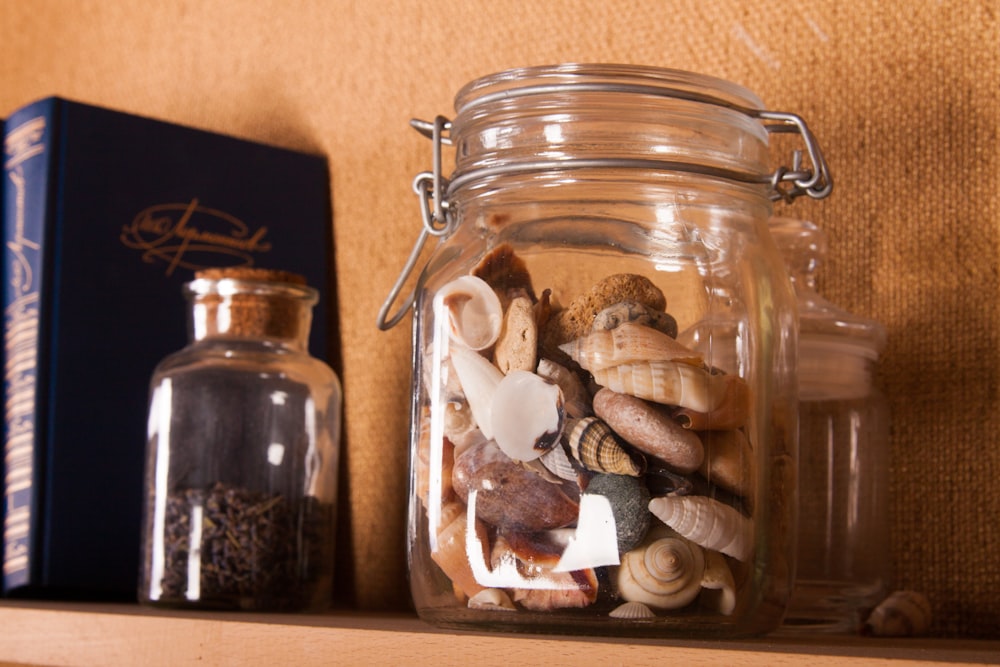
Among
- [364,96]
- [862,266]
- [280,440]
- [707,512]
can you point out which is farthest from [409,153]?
[707,512]

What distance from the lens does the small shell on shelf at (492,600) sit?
1.55 ft

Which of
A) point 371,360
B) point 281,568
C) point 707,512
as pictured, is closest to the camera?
point 707,512

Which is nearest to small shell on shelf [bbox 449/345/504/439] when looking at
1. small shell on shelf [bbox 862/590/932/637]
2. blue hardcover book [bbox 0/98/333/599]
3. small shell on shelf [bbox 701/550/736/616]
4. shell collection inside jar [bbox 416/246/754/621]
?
shell collection inside jar [bbox 416/246/754/621]

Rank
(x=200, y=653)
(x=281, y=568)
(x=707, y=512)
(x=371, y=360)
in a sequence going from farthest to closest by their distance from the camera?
(x=371, y=360), (x=281, y=568), (x=200, y=653), (x=707, y=512)

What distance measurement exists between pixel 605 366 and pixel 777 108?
30cm

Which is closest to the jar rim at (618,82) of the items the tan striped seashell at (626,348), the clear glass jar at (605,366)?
the clear glass jar at (605,366)

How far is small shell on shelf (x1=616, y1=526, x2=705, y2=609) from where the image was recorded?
447mm

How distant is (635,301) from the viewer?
48 centimetres

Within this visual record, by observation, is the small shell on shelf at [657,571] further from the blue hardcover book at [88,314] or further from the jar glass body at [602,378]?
the blue hardcover book at [88,314]

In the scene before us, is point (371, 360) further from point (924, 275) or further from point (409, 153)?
point (924, 275)

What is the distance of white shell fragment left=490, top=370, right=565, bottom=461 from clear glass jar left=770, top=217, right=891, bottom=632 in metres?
0.18

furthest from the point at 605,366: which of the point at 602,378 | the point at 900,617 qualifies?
the point at 900,617

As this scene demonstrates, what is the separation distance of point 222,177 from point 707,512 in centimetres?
55

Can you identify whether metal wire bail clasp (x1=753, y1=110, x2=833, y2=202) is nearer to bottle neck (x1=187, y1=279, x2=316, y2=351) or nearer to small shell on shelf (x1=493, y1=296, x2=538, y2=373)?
small shell on shelf (x1=493, y1=296, x2=538, y2=373)
